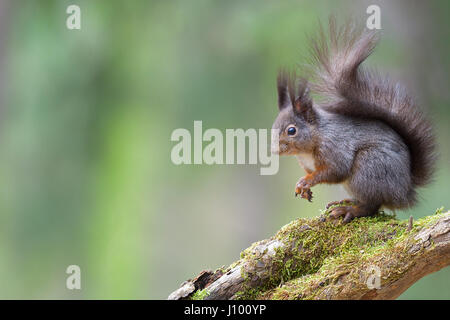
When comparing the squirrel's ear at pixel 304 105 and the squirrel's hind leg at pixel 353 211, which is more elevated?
the squirrel's ear at pixel 304 105

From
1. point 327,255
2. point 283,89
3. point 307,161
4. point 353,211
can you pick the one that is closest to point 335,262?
point 327,255

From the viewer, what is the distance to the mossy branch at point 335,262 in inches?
75.3

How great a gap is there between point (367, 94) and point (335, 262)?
2.93ft

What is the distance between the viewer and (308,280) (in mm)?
2006

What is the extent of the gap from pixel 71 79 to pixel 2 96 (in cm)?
78

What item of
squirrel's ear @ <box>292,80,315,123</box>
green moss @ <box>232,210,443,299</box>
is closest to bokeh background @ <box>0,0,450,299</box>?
squirrel's ear @ <box>292,80,315,123</box>

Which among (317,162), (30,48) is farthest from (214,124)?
(317,162)

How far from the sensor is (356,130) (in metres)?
2.46

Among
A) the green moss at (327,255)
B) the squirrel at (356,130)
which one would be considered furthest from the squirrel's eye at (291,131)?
the green moss at (327,255)

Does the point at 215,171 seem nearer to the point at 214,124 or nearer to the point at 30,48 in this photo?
the point at 214,124

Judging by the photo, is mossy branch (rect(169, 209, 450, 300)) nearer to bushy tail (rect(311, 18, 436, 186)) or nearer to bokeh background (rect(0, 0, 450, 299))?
bushy tail (rect(311, 18, 436, 186))

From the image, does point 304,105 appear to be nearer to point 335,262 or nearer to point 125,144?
point 335,262

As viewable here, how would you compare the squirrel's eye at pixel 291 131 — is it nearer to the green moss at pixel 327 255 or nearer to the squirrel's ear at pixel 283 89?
the squirrel's ear at pixel 283 89

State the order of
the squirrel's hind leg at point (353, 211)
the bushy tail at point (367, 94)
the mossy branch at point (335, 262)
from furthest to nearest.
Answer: the bushy tail at point (367, 94) < the squirrel's hind leg at point (353, 211) < the mossy branch at point (335, 262)
